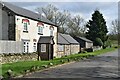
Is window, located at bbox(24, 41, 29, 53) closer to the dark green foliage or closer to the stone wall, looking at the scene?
the stone wall

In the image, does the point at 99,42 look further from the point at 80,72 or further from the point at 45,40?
the point at 80,72

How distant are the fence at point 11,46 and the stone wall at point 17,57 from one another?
84cm

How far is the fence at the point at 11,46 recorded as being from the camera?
30.6 m

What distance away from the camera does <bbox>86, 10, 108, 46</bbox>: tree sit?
8900 cm

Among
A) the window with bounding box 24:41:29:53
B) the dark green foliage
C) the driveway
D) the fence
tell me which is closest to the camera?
the driveway

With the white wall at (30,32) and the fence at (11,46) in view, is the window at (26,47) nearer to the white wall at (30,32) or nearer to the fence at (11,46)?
the white wall at (30,32)

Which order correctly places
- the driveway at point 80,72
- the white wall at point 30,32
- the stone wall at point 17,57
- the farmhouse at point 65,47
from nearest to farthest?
the driveway at point 80,72, the stone wall at point 17,57, the white wall at point 30,32, the farmhouse at point 65,47

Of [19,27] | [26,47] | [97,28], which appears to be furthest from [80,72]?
[97,28]

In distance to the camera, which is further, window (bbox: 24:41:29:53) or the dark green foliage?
the dark green foliage

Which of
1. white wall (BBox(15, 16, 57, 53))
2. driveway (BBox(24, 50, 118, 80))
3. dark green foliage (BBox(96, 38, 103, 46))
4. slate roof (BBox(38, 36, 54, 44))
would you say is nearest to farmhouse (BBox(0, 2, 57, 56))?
white wall (BBox(15, 16, 57, 53))

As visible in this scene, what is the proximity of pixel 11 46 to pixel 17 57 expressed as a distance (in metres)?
1.55

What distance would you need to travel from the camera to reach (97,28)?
3521 inches

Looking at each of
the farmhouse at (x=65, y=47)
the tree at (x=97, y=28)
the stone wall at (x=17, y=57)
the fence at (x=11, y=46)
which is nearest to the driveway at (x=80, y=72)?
the stone wall at (x=17, y=57)

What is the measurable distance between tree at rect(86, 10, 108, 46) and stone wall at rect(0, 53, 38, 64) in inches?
2084
